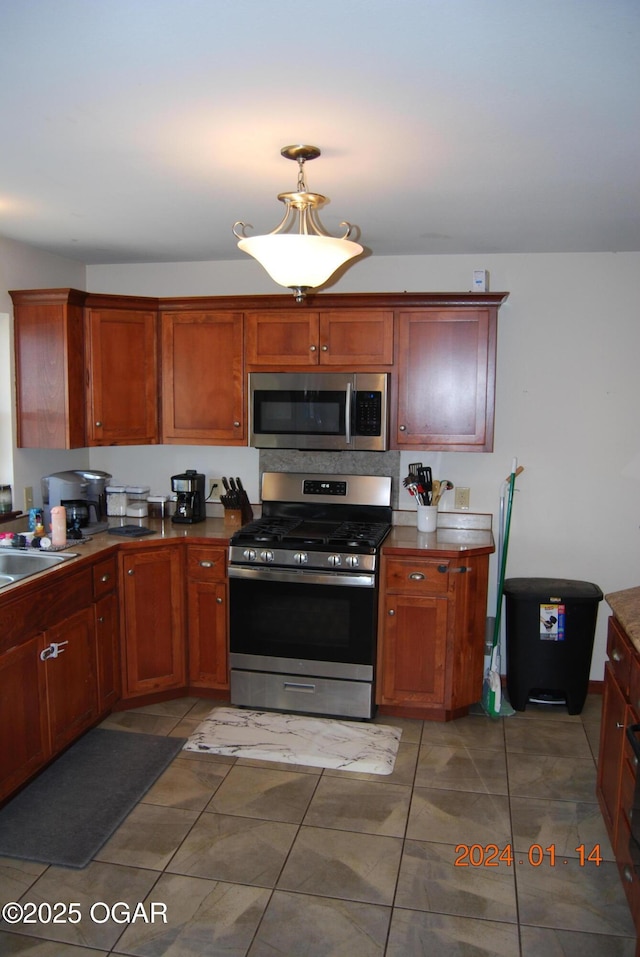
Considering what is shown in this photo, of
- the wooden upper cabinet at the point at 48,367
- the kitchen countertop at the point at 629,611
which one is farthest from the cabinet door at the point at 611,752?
the wooden upper cabinet at the point at 48,367

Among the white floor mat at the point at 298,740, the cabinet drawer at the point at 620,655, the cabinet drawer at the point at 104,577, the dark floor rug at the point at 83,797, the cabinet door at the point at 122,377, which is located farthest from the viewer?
the cabinet door at the point at 122,377

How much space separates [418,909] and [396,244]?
2.91 meters

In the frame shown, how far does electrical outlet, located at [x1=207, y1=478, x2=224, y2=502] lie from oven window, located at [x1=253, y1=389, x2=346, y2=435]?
57 centimetres

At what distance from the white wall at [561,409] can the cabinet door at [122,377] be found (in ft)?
3.80

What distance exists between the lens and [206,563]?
3629 mm

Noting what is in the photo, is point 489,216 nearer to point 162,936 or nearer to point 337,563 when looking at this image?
point 337,563

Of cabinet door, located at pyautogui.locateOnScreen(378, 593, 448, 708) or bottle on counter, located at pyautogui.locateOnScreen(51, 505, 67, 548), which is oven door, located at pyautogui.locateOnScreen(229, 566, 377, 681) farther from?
bottle on counter, located at pyautogui.locateOnScreen(51, 505, 67, 548)

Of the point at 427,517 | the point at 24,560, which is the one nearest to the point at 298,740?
the point at 427,517

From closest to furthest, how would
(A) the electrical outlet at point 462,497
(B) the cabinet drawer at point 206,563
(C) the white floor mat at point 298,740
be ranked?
(C) the white floor mat at point 298,740 → (B) the cabinet drawer at point 206,563 → (A) the electrical outlet at point 462,497

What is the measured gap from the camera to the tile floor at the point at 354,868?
2.12 metres

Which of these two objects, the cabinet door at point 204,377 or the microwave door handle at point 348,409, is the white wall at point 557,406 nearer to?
the microwave door handle at point 348,409

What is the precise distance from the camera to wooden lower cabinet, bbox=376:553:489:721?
344 cm

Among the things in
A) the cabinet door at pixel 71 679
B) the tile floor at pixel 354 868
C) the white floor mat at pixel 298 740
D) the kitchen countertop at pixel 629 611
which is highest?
the kitchen countertop at pixel 629 611

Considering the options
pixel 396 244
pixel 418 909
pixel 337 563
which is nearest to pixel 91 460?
pixel 337 563
